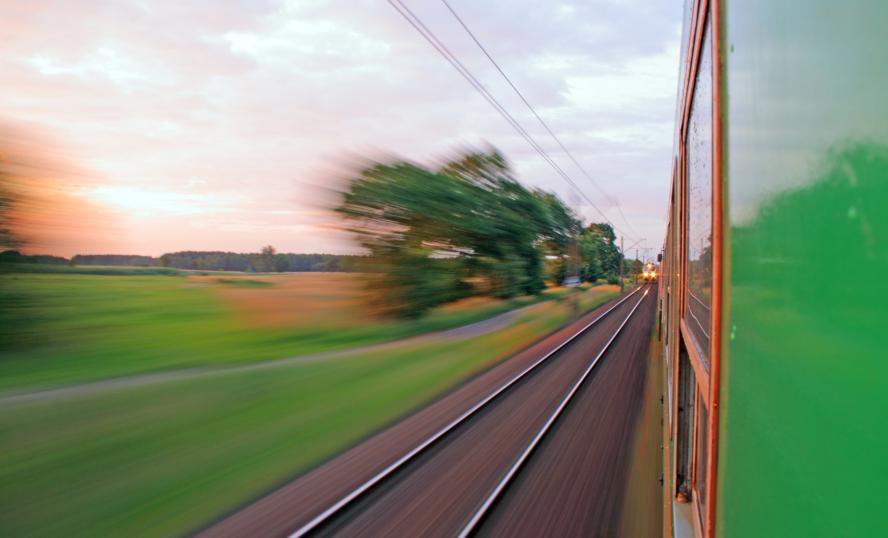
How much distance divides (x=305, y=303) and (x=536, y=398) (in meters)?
10.5

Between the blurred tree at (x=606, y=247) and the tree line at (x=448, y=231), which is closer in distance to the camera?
the tree line at (x=448, y=231)

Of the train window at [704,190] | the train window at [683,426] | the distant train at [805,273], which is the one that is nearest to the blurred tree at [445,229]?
the train window at [683,426]

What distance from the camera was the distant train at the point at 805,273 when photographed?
41 cm

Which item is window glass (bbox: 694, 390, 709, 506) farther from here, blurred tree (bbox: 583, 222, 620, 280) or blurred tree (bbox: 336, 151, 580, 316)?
blurred tree (bbox: 583, 222, 620, 280)

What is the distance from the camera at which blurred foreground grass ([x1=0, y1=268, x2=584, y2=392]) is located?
10461 mm

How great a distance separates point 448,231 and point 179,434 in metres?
16.0

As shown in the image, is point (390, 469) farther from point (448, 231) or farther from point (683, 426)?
point (448, 231)

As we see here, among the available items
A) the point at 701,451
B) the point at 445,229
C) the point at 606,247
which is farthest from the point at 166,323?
the point at 606,247

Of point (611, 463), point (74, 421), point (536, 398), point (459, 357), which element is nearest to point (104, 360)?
point (74, 421)

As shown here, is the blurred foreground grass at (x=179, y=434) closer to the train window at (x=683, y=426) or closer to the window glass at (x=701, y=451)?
the train window at (x=683, y=426)

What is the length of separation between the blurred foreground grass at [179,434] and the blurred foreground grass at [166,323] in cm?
19

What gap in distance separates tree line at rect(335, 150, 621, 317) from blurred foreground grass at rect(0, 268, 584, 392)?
4.72 feet

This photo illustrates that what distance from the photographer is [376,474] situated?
6688 millimetres

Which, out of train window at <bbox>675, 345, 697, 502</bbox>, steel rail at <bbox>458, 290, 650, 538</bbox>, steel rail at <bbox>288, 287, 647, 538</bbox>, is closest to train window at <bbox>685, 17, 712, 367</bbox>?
train window at <bbox>675, 345, 697, 502</bbox>
